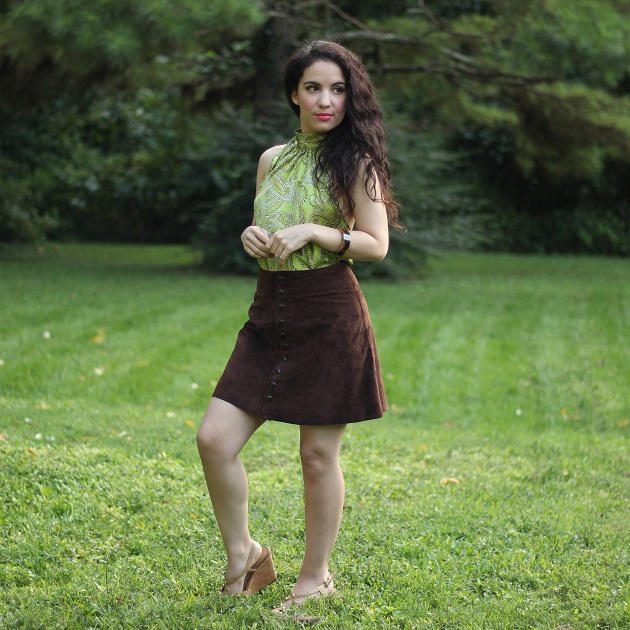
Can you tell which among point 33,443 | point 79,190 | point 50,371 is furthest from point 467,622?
point 79,190

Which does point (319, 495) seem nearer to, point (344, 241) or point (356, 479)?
point (344, 241)

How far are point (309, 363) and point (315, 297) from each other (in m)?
0.21

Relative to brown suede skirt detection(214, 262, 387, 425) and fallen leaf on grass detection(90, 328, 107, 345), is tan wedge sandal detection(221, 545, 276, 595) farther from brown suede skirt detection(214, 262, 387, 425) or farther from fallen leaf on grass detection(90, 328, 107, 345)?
fallen leaf on grass detection(90, 328, 107, 345)

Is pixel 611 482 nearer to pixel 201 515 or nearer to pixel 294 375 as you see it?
pixel 201 515

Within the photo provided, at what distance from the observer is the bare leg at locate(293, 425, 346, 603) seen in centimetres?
306

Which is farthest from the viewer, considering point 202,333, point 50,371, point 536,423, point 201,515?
point 202,333

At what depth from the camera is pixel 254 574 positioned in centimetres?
321

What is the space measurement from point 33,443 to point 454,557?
228 centimetres

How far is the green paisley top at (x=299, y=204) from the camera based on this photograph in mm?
3031

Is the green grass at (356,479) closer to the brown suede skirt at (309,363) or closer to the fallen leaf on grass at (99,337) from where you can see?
the fallen leaf on grass at (99,337)

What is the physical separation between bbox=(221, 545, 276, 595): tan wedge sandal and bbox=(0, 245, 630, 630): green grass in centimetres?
5

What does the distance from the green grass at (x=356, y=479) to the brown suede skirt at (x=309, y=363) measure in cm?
70

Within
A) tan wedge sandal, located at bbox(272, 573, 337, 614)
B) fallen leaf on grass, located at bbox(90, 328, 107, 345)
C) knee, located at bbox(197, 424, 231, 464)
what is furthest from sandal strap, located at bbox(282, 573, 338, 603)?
fallen leaf on grass, located at bbox(90, 328, 107, 345)

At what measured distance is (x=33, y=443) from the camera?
15.8ft
